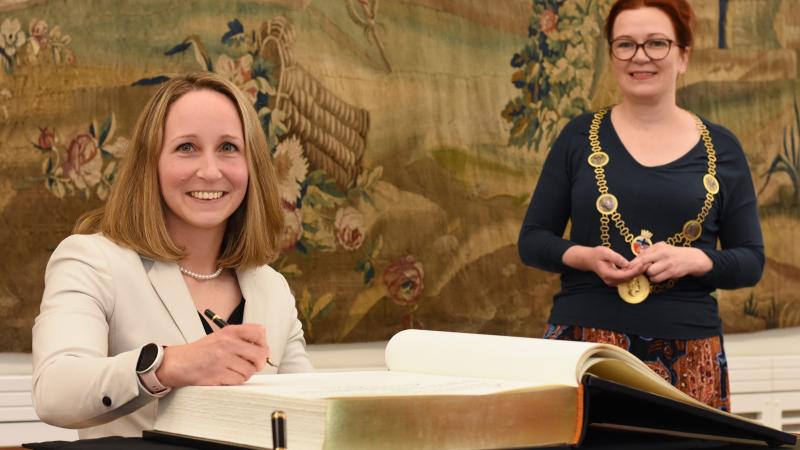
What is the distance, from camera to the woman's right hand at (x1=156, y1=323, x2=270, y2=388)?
120 cm

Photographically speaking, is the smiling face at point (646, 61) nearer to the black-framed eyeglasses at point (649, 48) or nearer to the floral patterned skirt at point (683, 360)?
the black-framed eyeglasses at point (649, 48)

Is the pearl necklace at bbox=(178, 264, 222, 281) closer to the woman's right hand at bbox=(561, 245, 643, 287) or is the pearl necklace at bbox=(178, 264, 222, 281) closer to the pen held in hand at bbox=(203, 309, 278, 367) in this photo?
the pen held in hand at bbox=(203, 309, 278, 367)

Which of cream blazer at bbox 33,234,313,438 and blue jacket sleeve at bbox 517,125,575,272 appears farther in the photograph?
blue jacket sleeve at bbox 517,125,575,272

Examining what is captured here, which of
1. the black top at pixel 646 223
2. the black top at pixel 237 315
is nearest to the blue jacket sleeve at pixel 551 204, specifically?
the black top at pixel 646 223

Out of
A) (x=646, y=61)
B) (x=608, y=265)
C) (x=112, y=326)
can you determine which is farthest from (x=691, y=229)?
(x=112, y=326)

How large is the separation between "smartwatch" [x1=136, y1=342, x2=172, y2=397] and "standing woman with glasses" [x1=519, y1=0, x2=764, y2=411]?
1.43m

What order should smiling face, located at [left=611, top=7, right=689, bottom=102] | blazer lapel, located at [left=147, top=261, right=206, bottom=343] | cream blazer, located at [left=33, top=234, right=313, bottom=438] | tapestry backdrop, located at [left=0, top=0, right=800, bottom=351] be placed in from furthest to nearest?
tapestry backdrop, located at [left=0, top=0, right=800, bottom=351] → smiling face, located at [left=611, top=7, right=689, bottom=102] → blazer lapel, located at [left=147, top=261, right=206, bottom=343] → cream blazer, located at [left=33, top=234, right=313, bottom=438]

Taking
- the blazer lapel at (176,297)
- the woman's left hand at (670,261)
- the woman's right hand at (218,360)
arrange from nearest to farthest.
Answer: the woman's right hand at (218,360) < the blazer lapel at (176,297) < the woman's left hand at (670,261)

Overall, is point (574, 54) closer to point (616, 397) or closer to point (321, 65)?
point (321, 65)

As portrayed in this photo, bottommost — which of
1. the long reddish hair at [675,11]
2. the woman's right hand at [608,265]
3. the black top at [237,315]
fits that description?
the woman's right hand at [608,265]

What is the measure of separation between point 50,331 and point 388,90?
2297mm

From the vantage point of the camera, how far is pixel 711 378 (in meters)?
2.58

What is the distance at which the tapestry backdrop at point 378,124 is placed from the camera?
10.4ft

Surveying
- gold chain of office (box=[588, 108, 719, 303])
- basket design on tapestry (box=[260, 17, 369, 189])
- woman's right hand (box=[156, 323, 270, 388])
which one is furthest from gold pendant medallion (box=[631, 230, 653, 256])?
woman's right hand (box=[156, 323, 270, 388])
